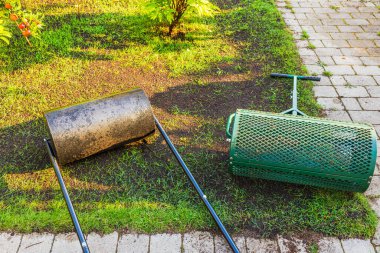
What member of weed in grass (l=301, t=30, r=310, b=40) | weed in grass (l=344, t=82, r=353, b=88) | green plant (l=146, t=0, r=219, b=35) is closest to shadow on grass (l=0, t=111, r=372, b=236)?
weed in grass (l=344, t=82, r=353, b=88)

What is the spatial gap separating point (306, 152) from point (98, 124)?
77.3 inches

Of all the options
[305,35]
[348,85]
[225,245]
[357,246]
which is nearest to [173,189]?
[225,245]

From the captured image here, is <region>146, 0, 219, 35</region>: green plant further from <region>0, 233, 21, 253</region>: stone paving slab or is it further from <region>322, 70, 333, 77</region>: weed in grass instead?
<region>0, 233, 21, 253</region>: stone paving slab

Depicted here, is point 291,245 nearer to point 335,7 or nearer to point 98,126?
point 98,126

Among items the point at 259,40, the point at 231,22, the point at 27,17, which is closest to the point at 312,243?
the point at 259,40

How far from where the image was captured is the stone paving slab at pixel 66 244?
295cm

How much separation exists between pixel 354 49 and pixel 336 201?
323cm

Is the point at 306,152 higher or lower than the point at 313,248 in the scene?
higher

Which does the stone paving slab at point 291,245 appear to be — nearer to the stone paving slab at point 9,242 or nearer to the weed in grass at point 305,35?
the stone paving slab at point 9,242

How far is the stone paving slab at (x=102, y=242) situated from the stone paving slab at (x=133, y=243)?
0.05 metres

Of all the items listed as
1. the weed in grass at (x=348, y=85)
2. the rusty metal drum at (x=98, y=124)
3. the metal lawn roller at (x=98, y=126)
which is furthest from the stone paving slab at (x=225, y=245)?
the weed in grass at (x=348, y=85)

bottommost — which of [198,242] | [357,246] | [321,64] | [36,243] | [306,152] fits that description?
[357,246]

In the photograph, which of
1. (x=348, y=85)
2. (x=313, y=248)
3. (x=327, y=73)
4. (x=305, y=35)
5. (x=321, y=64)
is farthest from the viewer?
(x=305, y=35)

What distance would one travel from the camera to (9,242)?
3.03 metres
